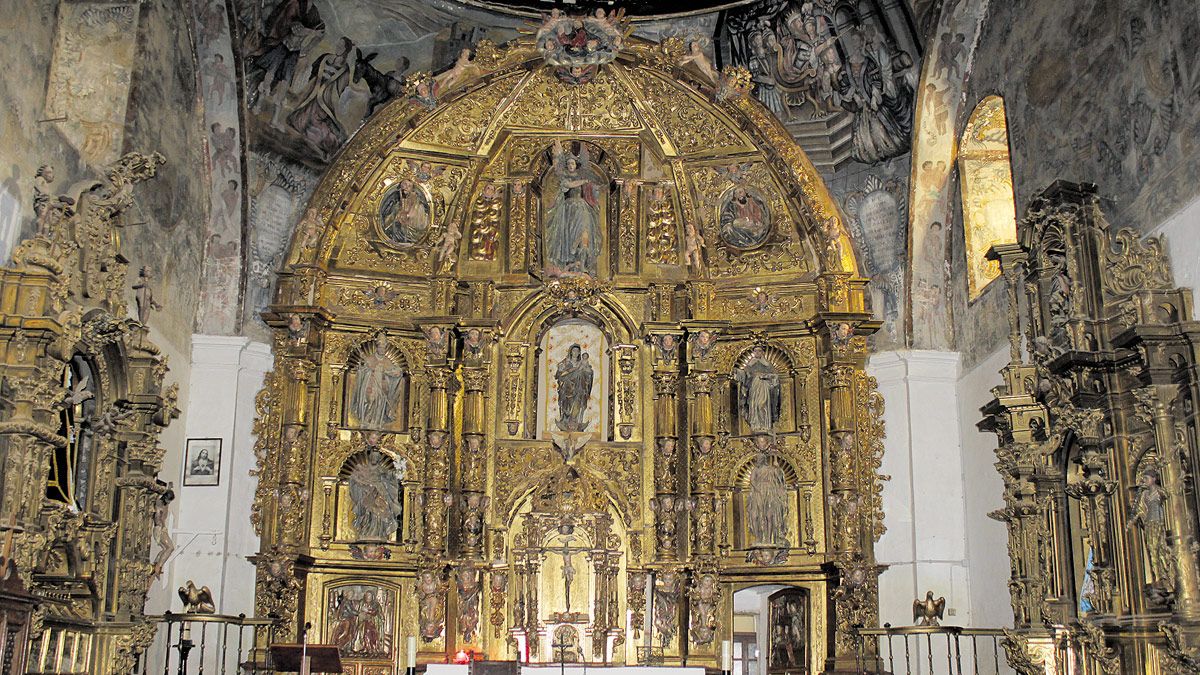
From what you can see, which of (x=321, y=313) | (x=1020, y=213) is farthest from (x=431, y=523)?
(x=1020, y=213)

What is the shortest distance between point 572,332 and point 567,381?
0.91 m

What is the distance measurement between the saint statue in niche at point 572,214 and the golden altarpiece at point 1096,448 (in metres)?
7.28

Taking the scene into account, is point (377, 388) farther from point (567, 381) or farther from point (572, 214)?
point (572, 214)

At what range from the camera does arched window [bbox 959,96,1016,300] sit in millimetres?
18078

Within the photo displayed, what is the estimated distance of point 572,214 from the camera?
20.4 m

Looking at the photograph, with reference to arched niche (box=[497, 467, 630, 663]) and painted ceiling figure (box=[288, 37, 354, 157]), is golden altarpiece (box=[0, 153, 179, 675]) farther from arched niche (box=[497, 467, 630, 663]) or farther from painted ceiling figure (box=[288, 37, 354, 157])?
arched niche (box=[497, 467, 630, 663])

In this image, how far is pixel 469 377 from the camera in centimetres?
1930

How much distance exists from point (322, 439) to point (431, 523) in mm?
2040

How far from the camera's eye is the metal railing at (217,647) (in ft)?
54.4

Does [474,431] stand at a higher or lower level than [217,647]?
higher

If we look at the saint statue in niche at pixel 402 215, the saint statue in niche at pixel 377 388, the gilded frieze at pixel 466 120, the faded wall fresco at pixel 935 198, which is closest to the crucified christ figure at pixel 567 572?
the saint statue in niche at pixel 377 388

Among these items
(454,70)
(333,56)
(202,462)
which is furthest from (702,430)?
(333,56)

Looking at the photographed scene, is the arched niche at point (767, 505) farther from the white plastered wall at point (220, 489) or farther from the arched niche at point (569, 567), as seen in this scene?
the white plastered wall at point (220, 489)

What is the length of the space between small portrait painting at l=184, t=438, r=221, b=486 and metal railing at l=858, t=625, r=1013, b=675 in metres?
9.22
